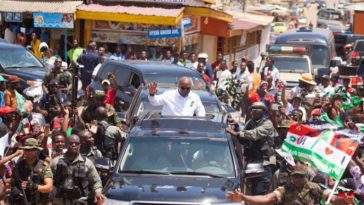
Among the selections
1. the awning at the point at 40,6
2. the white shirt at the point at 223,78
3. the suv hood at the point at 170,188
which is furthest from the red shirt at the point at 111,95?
the awning at the point at 40,6

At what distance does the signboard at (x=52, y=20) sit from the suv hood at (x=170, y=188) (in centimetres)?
1643

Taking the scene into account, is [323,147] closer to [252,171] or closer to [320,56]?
[252,171]

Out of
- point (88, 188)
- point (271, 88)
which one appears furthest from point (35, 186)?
point (271, 88)

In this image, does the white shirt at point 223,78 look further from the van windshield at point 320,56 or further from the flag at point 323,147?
the flag at point 323,147

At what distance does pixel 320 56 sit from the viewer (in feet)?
99.3

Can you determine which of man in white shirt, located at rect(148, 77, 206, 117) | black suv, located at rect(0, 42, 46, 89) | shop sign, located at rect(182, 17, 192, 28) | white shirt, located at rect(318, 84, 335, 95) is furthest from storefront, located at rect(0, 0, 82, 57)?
man in white shirt, located at rect(148, 77, 206, 117)

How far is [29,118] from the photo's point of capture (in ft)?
42.7

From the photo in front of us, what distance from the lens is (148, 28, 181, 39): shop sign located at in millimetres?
25406

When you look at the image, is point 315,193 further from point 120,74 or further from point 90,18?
point 90,18

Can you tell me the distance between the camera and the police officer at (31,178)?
29.3ft

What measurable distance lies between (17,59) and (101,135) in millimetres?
8276

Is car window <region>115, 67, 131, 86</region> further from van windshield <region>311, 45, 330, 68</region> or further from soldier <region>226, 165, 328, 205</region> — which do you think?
van windshield <region>311, 45, 330, 68</region>

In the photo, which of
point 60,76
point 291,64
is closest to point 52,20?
point 291,64

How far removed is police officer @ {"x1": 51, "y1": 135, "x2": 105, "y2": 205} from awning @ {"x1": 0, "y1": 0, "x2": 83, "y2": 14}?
16.1 meters
